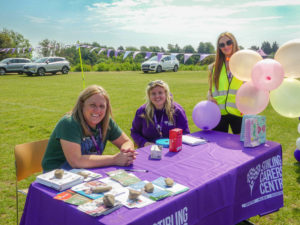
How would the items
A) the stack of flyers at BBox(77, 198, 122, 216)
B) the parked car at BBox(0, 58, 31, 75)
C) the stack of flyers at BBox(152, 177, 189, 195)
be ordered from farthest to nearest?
the parked car at BBox(0, 58, 31, 75)
the stack of flyers at BBox(152, 177, 189, 195)
the stack of flyers at BBox(77, 198, 122, 216)

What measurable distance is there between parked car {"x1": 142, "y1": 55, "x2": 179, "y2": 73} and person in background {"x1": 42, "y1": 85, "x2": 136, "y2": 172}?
1832 centimetres

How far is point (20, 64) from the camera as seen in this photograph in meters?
A: 19.8

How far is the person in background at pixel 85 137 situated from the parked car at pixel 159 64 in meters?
18.3

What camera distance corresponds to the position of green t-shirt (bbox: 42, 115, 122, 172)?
2.00m

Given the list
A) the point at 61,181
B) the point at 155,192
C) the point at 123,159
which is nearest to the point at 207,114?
the point at 123,159

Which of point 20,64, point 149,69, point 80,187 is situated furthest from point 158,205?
point 20,64

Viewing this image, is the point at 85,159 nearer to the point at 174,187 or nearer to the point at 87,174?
the point at 87,174

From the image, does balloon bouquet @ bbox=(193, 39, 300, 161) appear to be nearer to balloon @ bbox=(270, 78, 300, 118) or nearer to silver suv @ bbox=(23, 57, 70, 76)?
balloon @ bbox=(270, 78, 300, 118)

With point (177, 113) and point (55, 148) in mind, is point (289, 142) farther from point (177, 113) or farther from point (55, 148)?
point (55, 148)

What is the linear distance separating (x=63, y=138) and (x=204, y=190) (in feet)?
3.50

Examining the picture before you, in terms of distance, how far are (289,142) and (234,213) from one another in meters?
3.53

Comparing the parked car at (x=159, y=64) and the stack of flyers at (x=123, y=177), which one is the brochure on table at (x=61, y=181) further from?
the parked car at (x=159, y=64)

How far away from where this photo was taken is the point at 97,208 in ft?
4.53

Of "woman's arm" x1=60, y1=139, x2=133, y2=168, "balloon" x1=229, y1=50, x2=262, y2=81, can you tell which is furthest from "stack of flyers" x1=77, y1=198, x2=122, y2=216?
"balloon" x1=229, y1=50, x2=262, y2=81
